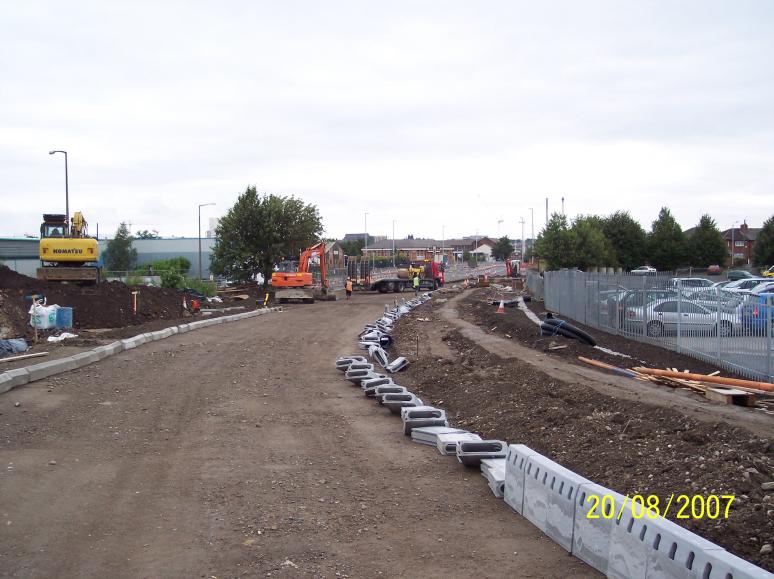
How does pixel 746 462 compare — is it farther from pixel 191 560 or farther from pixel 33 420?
pixel 33 420

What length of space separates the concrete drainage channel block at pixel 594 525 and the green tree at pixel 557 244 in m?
52.9

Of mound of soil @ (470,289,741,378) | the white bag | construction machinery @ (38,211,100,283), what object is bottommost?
mound of soil @ (470,289,741,378)

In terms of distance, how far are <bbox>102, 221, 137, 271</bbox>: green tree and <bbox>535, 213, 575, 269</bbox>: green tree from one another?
46.1 m

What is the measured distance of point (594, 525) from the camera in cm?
548

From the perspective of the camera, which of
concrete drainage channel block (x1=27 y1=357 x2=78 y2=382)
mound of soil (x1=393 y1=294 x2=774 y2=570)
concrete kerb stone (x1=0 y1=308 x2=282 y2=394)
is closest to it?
mound of soil (x1=393 y1=294 x2=774 y2=570)

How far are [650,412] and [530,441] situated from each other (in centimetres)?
156

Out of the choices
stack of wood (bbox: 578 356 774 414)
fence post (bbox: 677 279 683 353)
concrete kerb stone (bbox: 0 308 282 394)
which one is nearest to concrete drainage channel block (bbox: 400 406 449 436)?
stack of wood (bbox: 578 356 774 414)

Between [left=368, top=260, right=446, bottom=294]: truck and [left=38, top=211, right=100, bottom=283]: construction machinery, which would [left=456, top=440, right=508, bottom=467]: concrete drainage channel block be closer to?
[left=38, top=211, right=100, bottom=283]: construction machinery

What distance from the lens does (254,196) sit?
2159 inches

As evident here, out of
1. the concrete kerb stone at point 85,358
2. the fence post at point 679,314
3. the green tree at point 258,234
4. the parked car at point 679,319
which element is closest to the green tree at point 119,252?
the green tree at point 258,234

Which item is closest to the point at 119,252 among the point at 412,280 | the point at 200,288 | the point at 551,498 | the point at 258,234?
the point at 258,234

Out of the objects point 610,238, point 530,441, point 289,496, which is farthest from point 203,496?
point 610,238

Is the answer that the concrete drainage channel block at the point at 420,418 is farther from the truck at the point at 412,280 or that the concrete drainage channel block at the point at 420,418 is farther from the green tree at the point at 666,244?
the green tree at the point at 666,244
